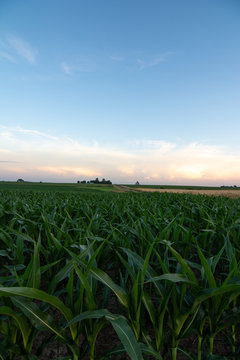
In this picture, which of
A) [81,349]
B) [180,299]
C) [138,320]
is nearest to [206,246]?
[180,299]

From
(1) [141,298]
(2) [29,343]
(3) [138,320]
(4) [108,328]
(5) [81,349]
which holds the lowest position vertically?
(4) [108,328]

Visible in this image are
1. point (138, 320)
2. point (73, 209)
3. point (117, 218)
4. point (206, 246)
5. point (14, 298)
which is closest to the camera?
point (14, 298)

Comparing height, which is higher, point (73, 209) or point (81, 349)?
point (73, 209)

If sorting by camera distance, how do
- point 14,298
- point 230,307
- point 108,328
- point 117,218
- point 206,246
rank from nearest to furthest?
point 14,298 → point 230,307 → point 108,328 → point 206,246 → point 117,218

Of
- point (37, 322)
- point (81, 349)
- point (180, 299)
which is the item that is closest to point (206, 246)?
point (180, 299)

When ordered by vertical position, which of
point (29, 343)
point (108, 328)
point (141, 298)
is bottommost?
point (108, 328)

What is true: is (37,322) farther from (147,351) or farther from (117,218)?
(117,218)

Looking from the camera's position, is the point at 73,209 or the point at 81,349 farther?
the point at 73,209

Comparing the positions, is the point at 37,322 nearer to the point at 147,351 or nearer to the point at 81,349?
the point at 81,349

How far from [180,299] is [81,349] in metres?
0.70

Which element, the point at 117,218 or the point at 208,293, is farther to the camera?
the point at 117,218

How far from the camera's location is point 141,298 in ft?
3.60

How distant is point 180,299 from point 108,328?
905mm

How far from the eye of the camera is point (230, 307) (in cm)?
137
